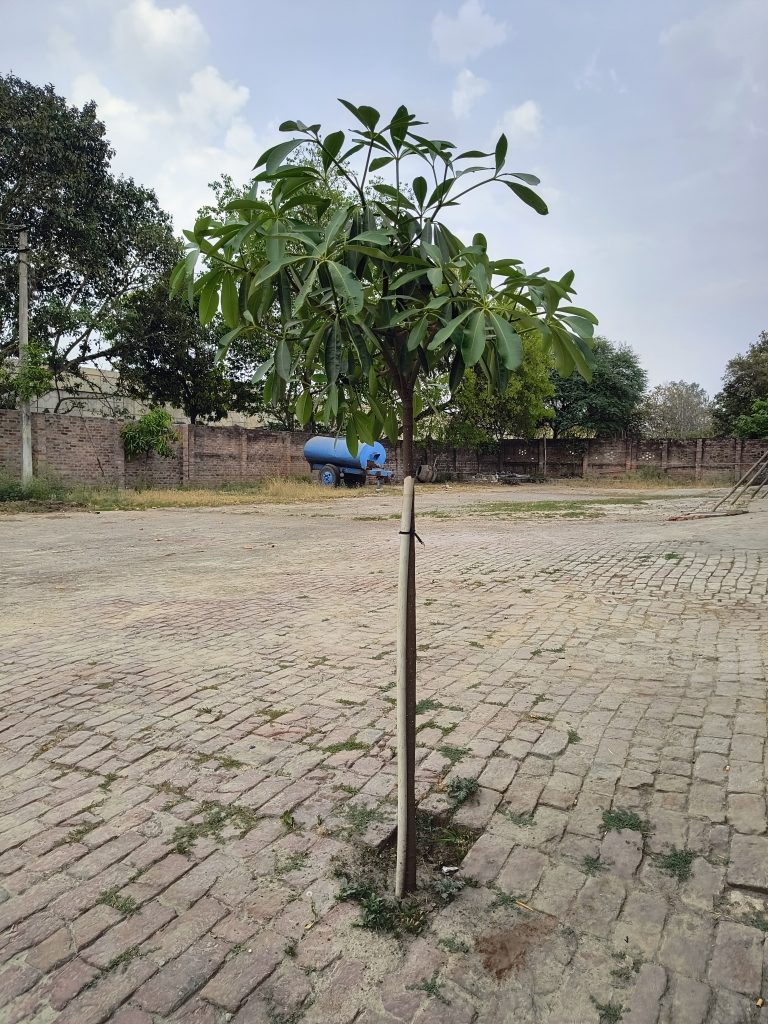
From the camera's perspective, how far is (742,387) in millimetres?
35844

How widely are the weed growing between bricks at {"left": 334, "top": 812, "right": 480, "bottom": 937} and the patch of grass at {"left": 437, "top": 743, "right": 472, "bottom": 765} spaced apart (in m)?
0.50

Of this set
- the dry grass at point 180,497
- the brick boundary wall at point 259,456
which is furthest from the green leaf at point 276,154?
the brick boundary wall at point 259,456

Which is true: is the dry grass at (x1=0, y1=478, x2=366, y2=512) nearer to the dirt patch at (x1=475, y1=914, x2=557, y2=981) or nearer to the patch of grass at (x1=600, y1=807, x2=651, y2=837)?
the patch of grass at (x1=600, y1=807, x2=651, y2=837)

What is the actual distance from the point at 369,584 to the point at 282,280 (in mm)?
5505

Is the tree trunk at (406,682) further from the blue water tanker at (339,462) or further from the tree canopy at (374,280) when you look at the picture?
the blue water tanker at (339,462)

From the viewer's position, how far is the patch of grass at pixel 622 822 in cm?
239

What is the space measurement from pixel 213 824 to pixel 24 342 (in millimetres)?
19018

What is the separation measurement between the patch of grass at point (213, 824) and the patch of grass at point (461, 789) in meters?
0.78

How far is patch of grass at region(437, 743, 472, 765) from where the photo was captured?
2.99 m

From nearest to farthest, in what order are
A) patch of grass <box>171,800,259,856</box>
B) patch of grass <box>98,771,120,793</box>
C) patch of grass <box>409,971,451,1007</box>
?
patch of grass <box>409,971,451,1007</box> → patch of grass <box>171,800,259,856</box> → patch of grass <box>98,771,120,793</box>

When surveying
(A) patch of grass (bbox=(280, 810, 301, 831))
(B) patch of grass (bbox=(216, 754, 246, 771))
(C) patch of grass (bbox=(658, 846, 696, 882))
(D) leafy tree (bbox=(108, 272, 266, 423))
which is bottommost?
(A) patch of grass (bbox=(280, 810, 301, 831))

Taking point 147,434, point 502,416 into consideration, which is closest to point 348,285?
point 147,434

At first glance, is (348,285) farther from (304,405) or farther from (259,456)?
(259,456)

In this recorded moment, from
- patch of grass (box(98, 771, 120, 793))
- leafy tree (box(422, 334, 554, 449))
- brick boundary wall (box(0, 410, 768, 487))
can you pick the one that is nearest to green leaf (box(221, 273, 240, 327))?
patch of grass (box(98, 771, 120, 793))
